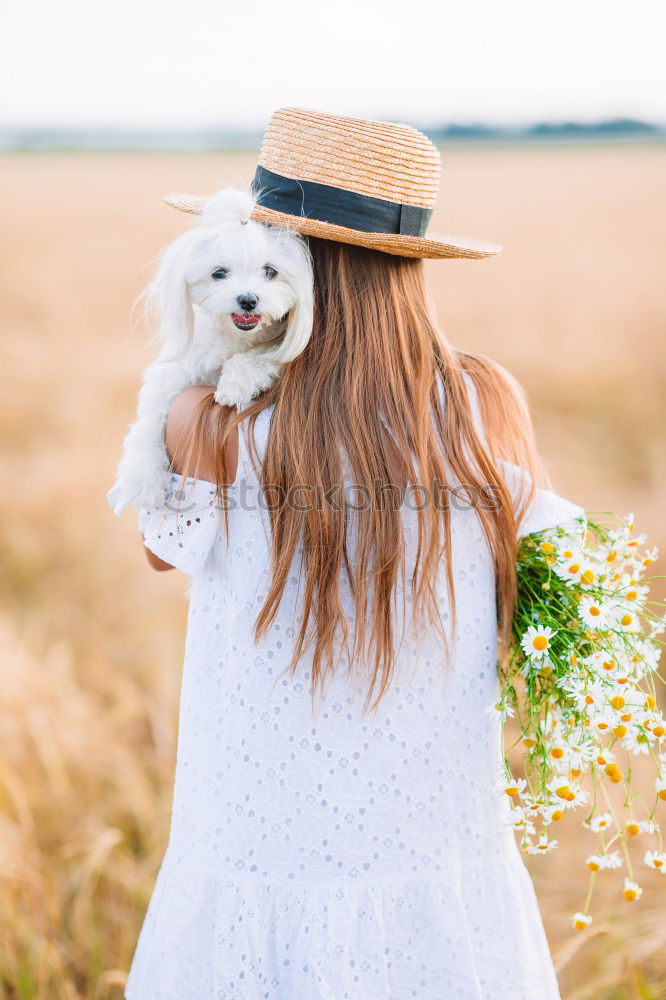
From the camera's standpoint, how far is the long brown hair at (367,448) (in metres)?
1.49

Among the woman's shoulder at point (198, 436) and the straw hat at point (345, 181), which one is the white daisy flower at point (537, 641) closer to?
the woman's shoulder at point (198, 436)

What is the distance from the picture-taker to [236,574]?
62.7 inches

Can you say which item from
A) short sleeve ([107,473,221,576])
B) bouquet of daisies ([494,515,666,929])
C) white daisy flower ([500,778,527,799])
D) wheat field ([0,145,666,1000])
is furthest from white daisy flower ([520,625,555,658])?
wheat field ([0,145,666,1000])

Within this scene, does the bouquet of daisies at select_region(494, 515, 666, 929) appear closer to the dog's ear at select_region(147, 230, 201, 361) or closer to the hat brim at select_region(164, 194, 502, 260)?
the hat brim at select_region(164, 194, 502, 260)

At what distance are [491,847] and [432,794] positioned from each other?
19cm

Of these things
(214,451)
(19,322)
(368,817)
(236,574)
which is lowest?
(19,322)

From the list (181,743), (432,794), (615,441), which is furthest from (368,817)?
(615,441)

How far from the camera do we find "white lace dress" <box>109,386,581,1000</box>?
1.56 metres

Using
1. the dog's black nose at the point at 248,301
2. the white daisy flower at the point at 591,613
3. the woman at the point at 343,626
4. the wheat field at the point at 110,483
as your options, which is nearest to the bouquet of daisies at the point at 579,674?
the white daisy flower at the point at 591,613

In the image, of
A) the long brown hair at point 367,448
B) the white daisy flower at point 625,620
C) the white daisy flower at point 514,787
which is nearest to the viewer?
the long brown hair at point 367,448

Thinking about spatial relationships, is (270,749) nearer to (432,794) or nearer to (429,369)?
(432,794)

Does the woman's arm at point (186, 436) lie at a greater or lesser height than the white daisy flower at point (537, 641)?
greater

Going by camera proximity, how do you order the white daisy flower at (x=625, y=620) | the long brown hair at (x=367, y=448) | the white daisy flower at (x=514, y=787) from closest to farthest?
1. the long brown hair at (x=367, y=448)
2. the white daisy flower at (x=514, y=787)
3. the white daisy flower at (x=625, y=620)

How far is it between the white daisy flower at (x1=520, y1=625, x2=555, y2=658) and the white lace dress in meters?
0.11
